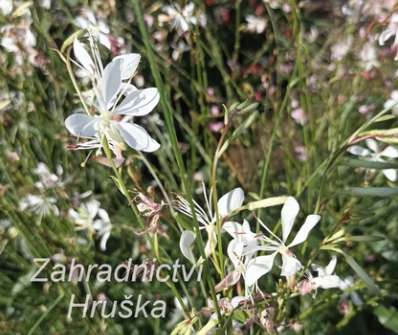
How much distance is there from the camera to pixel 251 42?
3.04 metres

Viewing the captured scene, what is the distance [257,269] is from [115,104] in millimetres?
234

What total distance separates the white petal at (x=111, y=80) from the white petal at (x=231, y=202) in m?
0.17

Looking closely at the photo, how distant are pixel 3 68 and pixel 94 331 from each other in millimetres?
583

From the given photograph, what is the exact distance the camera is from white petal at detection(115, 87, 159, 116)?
662 mm

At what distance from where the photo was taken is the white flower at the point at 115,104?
2.09ft

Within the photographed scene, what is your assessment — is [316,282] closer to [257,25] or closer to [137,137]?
[137,137]

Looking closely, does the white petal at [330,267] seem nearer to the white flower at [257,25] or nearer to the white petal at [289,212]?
the white petal at [289,212]

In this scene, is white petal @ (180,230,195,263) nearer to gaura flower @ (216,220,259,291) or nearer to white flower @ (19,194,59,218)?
gaura flower @ (216,220,259,291)

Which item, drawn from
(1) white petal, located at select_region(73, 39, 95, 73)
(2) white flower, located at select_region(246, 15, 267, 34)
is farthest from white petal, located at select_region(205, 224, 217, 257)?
(2) white flower, located at select_region(246, 15, 267, 34)

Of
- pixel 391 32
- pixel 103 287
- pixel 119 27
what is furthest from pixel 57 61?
pixel 391 32

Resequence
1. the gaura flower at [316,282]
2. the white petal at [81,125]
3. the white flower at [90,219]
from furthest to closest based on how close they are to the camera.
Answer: the white flower at [90,219]
the gaura flower at [316,282]
the white petal at [81,125]

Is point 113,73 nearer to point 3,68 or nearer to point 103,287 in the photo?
point 3,68

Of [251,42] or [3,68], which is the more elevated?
[3,68]

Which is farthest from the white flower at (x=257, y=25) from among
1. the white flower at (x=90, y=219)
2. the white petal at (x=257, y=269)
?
the white petal at (x=257, y=269)
